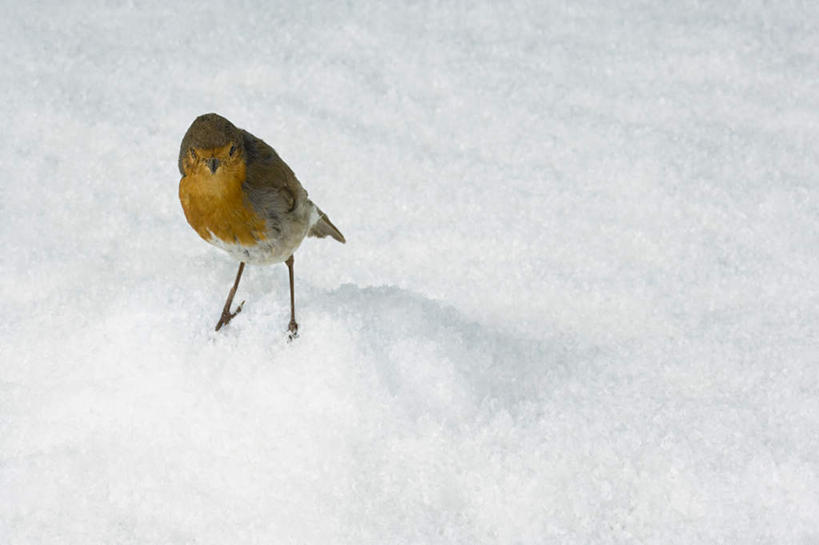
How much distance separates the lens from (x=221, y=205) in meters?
1.90

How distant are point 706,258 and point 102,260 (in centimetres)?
186

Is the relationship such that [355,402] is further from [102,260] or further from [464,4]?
[464,4]

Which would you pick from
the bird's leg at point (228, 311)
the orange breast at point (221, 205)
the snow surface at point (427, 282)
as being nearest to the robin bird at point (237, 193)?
the orange breast at point (221, 205)

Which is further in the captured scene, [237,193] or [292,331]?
[292,331]

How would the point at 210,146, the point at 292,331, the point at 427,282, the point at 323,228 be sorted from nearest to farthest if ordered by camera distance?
1. the point at 210,146
2. the point at 292,331
3. the point at 323,228
4. the point at 427,282

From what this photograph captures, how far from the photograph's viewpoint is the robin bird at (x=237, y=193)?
6.10 feet

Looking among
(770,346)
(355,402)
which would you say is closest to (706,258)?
(770,346)

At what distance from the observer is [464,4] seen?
4.35 m

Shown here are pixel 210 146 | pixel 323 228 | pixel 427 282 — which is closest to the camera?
pixel 210 146

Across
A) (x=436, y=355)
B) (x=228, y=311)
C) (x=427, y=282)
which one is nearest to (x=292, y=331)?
(x=228, y=311)

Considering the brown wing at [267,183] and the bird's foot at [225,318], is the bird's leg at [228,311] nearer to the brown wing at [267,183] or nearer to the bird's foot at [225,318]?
the bird's foot at [225,318]

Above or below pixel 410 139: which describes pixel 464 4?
above

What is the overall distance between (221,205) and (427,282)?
1105 millimetres

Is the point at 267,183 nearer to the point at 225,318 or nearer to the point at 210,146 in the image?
the point at 210,146
